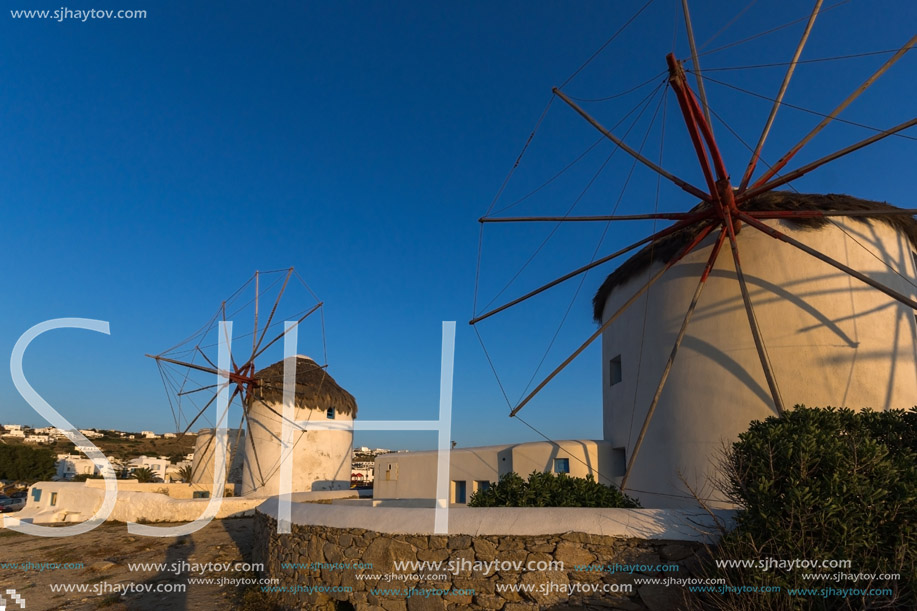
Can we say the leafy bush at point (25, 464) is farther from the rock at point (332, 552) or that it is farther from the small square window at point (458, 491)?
the rock at point (332, 552)

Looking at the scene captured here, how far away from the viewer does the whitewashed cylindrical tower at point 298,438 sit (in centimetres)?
2548

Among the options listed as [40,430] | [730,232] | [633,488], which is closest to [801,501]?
[730,232]

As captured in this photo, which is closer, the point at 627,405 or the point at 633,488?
the point at 633,488

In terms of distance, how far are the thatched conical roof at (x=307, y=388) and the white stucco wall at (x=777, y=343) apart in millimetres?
19204

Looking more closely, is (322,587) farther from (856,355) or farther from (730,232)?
(856,355)

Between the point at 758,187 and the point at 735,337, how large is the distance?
8.38 feet

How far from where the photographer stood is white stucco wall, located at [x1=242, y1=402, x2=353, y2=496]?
999 inches

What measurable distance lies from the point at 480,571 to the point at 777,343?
20.4 feet

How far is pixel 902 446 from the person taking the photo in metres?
5.49

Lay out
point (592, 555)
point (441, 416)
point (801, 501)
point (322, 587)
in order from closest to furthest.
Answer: point (801, 501) → point (592, 555) → point (322, 587) → point (441, 416)

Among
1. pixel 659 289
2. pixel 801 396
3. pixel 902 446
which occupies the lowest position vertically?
pixel 902 446

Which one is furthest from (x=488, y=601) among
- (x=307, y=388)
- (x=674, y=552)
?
(x=307, y=388)

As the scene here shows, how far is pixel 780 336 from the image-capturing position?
8.97 m

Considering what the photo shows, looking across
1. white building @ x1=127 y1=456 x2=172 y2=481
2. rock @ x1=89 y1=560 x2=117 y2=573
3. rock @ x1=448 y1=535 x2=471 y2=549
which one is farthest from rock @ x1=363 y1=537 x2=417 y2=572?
white building @ x1=127 y1=456 x2=172 y2=481
